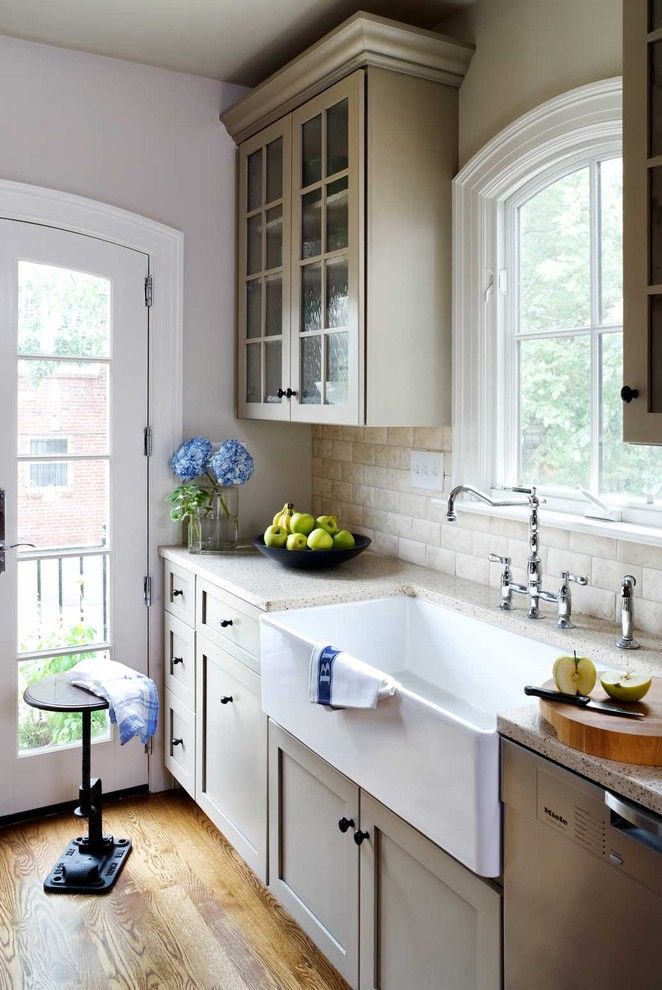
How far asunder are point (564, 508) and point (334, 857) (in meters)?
1.12

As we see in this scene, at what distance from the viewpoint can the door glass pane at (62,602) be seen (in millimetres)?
3070

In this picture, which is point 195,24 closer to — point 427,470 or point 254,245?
point 254,245

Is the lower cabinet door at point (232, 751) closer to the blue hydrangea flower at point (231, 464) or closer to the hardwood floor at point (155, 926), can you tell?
the hardwood floor at point (155, 926)

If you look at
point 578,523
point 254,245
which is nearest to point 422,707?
point 578,523

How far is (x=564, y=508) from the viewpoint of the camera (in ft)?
7.99

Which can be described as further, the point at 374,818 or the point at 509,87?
the point at 509,87

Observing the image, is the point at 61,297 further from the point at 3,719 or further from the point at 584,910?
the point at 584,910

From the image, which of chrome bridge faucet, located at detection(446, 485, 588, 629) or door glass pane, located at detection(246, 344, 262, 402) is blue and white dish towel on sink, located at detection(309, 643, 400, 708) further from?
door glass pane, located at detection(246, 344, 262, 402)

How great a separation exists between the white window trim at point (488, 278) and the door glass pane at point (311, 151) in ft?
1.56

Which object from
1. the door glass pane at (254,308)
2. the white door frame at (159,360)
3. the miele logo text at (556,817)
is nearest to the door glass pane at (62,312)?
the white door frame at (159,360)

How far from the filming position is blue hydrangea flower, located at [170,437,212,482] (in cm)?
318

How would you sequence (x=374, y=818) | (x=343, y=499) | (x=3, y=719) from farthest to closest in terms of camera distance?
(x=343, y=499)
(x=3, y=719)
(x=374, y=818)

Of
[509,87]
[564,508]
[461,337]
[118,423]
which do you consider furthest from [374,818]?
[509,87]

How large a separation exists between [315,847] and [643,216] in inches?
65.4
